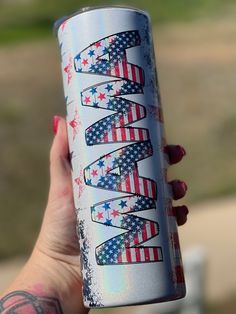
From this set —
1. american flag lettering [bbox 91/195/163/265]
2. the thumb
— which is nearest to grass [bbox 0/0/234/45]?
the thumb

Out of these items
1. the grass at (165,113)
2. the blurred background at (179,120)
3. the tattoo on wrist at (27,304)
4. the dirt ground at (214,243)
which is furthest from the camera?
the grass at (165,113)

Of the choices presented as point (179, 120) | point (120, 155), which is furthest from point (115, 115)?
point (179, 120)

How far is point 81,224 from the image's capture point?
4.45 feet

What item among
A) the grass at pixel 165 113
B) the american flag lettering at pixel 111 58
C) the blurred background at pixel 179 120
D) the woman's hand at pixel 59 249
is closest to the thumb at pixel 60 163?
the woman's hand at pixel 59 249

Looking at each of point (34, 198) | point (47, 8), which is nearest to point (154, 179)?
point (34, 198)

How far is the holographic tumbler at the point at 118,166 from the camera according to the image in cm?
129

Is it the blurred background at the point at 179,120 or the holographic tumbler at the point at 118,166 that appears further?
the blurred background at the point at 179,120

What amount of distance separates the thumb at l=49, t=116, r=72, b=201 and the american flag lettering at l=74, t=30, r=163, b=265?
9.8 inches

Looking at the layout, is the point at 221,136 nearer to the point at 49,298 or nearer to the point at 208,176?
the point at 208,176

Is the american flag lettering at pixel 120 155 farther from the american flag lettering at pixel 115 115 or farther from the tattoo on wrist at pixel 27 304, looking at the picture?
the tattoo on wrist at pixel 27 304

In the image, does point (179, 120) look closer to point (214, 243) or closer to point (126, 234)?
point (214, 243)

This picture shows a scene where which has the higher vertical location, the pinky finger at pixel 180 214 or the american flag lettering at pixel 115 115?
the american flag lettering at pixel 115 115

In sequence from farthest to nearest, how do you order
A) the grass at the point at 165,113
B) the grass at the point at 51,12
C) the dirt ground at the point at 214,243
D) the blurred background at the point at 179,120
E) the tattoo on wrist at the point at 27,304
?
1. the grass at the point at 51,12
2. the grass at the point at 165,113
3. the blurred background at the point at 179,120
4. the dirt ground at the point at 214,243
5. the tattoo on wrist at the point at 27,304

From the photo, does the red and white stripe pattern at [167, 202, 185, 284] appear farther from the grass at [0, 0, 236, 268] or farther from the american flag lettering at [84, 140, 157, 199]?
the grass at [0, 0, 236, 268]
